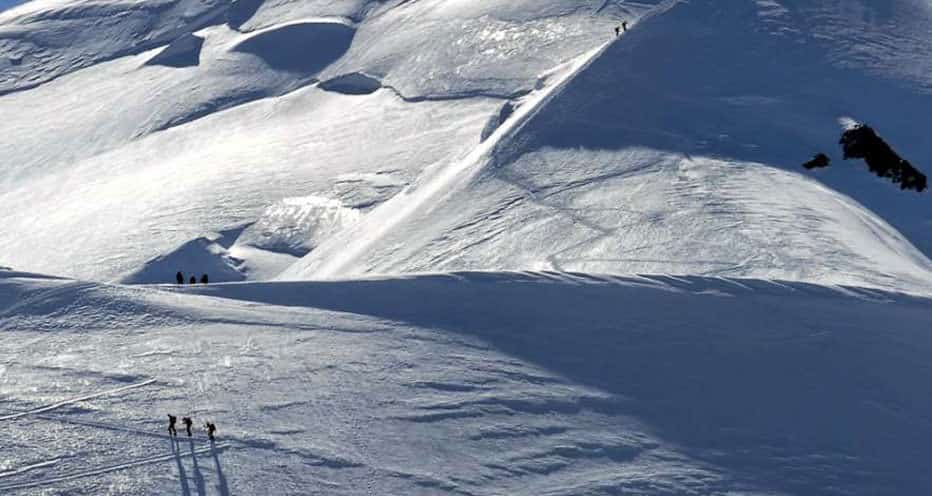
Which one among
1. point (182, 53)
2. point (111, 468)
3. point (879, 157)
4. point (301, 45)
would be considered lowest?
point (111, 468)

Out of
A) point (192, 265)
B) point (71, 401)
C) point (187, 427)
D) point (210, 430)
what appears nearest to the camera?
point (210, 430)

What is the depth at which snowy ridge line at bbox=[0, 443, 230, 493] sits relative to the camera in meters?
18.5

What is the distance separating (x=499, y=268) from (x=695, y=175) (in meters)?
6.79

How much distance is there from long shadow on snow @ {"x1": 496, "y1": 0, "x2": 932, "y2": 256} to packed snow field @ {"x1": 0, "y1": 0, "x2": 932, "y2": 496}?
0.12 metres

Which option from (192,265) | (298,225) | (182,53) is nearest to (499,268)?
(298,225)

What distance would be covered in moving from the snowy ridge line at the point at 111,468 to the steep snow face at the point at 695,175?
10403 millimetres

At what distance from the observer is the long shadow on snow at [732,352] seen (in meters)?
19.7

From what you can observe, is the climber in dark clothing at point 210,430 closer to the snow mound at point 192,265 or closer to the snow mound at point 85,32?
the snow mound at point 192,265

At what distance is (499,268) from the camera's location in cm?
2862

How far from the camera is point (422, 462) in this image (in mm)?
19047

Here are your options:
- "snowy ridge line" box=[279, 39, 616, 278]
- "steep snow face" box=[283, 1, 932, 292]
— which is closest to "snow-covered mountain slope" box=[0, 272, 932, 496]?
"steep snow face" box=[283, 1, 932, 292]

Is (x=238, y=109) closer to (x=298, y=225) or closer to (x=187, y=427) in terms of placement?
(x=298, y=225)

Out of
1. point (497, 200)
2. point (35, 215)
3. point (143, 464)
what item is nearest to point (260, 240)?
point (497, 200)

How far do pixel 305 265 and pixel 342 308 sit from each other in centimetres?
1094
